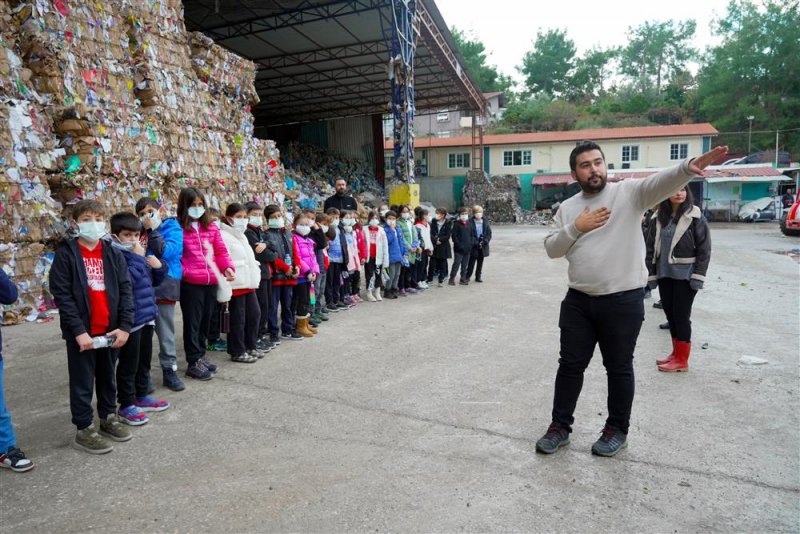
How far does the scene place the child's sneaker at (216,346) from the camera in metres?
5.67

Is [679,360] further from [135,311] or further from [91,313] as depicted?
[91,313]

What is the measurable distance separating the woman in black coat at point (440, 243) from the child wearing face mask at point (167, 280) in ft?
20.7

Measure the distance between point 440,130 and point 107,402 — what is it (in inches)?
1778

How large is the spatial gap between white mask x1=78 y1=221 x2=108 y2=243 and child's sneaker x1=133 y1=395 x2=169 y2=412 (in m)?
1.37

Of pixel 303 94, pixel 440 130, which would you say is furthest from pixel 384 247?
pixel 440 130

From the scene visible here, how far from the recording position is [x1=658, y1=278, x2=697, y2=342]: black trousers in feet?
15.4

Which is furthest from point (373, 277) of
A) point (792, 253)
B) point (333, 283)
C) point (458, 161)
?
point (458, 161)

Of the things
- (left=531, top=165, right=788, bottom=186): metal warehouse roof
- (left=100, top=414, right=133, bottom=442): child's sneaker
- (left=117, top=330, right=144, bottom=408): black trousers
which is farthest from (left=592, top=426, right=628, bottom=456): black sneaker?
(left=531, top=165, right=788, bottom=186): metal warehouse roof

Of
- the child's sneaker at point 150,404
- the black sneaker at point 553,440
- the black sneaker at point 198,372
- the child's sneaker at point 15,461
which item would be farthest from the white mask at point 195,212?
the black sneaker at point 553,440

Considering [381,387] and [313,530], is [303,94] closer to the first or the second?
[381,387]

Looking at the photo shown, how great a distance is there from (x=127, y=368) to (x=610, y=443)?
135 inches

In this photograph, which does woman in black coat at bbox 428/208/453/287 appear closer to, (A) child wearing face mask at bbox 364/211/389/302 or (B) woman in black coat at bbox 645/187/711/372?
(A) child wearing face mask at bbox 364/211/389/302

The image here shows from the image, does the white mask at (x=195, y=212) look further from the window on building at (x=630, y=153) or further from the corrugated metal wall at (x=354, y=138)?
the window on building at (x=630, y=153)

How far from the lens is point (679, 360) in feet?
15.6
